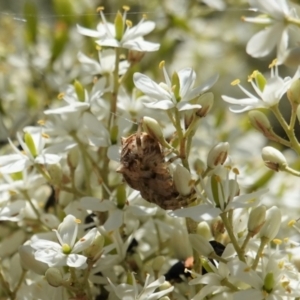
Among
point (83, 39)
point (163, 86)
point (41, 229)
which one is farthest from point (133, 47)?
point (83, 39)

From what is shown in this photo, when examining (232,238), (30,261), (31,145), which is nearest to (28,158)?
(31,145)

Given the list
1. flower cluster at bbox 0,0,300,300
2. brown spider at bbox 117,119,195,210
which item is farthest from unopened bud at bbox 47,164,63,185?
brown spider at bbox 117,119,195,210

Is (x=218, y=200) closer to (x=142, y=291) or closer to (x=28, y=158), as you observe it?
(x=142, y=291)

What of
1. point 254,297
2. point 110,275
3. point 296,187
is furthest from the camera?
point 296,187

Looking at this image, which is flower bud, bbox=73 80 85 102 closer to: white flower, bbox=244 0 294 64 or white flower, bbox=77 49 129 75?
white flower, bbox=77 49 129 75

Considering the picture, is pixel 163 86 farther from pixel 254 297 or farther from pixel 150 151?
pixel 254 297

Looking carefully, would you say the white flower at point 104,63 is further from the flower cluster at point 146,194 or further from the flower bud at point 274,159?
the flower bud at point 274,159
